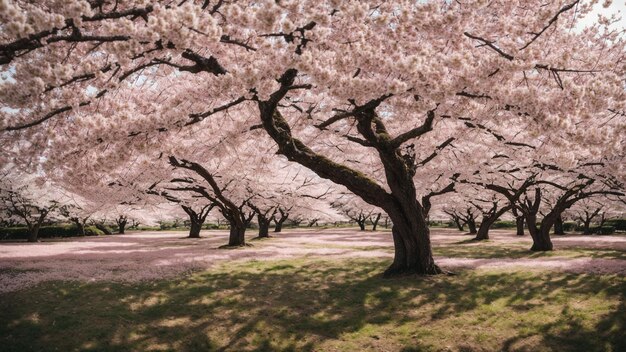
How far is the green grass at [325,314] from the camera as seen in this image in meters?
8.48

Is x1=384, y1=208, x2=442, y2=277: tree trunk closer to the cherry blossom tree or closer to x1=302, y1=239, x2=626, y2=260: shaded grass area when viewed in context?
the cherry blossom tree

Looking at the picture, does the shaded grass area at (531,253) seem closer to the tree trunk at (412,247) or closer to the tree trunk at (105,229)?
the tree trunk at (412,247)

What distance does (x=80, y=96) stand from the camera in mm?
9250

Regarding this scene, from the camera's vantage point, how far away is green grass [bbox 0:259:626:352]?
8484 millimetres

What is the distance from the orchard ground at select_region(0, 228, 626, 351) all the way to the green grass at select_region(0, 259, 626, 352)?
3 cm

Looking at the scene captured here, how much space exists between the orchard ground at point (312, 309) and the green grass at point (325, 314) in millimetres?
34

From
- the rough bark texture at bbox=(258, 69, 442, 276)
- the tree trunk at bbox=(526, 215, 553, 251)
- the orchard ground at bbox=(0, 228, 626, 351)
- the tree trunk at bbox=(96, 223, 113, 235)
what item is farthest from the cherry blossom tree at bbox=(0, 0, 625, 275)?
the tree trunk at bbox=(96, 223, 113, 235)

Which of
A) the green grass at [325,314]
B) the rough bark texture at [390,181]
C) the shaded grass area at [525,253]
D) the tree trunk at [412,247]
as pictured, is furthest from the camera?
the shaded grass area at [525,253]

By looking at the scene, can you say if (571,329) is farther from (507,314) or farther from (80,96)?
(80,96)

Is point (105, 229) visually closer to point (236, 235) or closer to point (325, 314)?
point (236, 235)

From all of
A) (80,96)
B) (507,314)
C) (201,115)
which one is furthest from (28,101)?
(507,314)

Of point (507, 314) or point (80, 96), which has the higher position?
point (80, 96)

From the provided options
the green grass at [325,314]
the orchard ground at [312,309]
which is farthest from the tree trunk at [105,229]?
the green grass at [325,314]

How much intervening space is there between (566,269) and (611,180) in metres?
7.21
